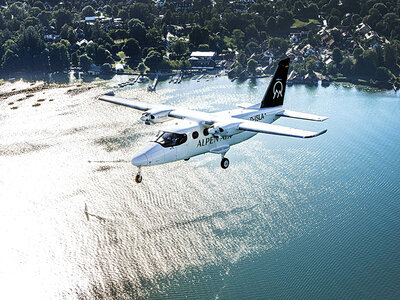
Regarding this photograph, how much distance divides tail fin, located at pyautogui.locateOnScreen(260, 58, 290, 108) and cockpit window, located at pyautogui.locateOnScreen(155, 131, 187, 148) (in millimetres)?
15639

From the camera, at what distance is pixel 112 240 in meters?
72.3

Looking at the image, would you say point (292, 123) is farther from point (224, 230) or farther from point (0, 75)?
point (0, 75)

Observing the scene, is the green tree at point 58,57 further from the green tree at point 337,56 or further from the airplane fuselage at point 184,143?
the airplane fuselage at point 184,143

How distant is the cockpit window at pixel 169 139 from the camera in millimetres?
44844

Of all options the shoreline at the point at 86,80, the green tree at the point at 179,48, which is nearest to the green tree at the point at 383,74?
the shoreline at the point at 86,80

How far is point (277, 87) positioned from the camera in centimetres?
5644

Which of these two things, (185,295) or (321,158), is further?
(321,158)

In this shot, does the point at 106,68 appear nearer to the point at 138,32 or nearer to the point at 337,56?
the point at 138,32

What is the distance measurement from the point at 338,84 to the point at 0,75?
139412 millimetres

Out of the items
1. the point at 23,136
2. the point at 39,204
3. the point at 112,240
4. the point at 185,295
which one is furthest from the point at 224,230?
the point at 23,136

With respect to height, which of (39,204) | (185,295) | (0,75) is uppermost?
(0,75)

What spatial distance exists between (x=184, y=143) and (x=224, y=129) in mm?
4946

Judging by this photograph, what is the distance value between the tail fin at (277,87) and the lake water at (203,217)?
28373mm

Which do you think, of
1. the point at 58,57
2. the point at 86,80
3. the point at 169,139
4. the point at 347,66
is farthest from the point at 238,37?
the point at 169,139
